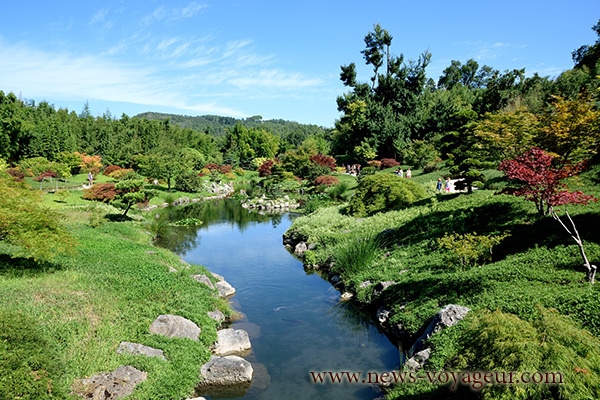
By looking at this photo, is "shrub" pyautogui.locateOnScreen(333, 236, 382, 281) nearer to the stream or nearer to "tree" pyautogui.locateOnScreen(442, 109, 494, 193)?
the stream

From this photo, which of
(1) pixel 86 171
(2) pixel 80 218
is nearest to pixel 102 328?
(2) pixel 80 218

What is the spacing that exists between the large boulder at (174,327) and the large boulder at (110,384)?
1.49 meters

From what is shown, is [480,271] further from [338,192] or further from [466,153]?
[338,192]

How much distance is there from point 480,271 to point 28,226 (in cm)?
1075

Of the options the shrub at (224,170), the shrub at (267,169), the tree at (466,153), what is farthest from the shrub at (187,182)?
the tree at (466,153)

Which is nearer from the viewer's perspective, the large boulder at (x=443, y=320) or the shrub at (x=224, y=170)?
the large boulder at (x=443, y=320)

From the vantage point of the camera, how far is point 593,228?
1005 cm

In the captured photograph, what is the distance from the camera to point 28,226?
30.4ft

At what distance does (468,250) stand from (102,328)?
28.5 feet

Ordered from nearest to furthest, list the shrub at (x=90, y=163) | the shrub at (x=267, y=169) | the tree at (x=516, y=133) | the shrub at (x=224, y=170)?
the tree at (x=516, y=133) < the shrub at (x=90, y=163) < the shrub at (x=267, y=169) < the shrub at (x=224, y=170)

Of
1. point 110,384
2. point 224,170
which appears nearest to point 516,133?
point 110,384

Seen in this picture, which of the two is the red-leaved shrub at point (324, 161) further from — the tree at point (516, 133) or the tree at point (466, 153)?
the tree at point (516, 133)

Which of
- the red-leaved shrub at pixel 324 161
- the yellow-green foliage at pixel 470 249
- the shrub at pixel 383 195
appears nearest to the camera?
the yellow-green foliage at pixel 470 249

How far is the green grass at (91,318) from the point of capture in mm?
5773
